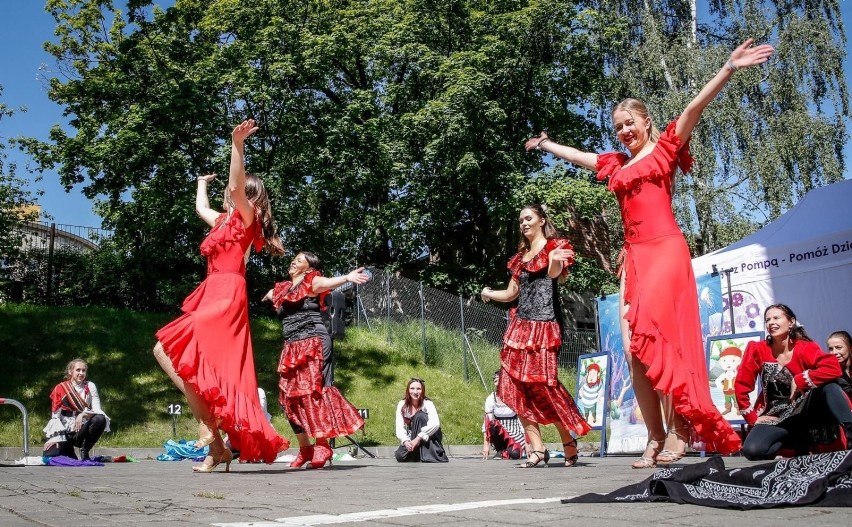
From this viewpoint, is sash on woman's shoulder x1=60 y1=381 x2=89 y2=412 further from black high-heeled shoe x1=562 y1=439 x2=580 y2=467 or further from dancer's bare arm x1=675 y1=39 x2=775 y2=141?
dancer's bare arm x1=675 y1=39 x2=775 y2=141

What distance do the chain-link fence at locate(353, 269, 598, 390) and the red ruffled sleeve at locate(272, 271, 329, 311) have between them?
438 inches

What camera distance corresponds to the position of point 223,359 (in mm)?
6277

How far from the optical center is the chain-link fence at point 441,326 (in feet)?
61.9

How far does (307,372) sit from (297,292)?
733mm

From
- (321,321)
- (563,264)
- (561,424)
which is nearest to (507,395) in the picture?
(561,424)

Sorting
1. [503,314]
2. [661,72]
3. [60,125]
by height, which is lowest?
[503,314]

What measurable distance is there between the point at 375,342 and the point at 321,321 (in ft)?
38.6

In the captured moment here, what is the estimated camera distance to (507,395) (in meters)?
6.76

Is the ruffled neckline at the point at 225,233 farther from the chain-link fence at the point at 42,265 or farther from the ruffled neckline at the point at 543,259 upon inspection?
the chain-link fence at the point at 42,265

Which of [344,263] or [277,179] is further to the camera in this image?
[344,263]

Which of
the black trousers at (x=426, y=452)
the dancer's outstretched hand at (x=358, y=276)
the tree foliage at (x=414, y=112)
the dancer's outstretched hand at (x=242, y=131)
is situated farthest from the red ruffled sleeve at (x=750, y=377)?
the tree foliage at (x=414, y=112)

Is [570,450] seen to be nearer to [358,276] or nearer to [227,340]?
[358,276]

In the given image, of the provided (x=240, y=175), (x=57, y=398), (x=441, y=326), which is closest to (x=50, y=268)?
(x=441, y=326)

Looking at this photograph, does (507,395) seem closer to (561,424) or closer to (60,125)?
(561,424)
